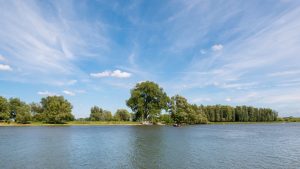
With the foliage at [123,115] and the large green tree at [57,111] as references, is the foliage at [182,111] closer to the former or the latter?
the large green tree at [57,111]

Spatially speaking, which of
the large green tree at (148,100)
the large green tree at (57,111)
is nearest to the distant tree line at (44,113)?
the large green tree at (57,111)

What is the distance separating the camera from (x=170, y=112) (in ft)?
474

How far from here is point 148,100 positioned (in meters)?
145

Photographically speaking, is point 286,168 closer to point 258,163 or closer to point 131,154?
point 258,163

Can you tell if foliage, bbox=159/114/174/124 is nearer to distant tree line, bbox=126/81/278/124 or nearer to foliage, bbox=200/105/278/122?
distant tree line, bbox=126/81/278/124

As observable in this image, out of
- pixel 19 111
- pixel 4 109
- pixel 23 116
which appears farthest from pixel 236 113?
pixel 4 109

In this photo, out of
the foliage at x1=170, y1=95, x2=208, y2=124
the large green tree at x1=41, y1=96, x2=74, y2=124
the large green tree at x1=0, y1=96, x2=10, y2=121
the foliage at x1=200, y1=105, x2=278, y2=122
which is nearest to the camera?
the large green tree at x1=0, y1=96, x2=10, y2=121

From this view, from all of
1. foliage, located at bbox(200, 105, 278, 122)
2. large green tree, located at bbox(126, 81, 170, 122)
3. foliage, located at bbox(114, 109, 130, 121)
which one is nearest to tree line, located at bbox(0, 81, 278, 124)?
large green tree, located at bbox(126, 81, 170, 122)

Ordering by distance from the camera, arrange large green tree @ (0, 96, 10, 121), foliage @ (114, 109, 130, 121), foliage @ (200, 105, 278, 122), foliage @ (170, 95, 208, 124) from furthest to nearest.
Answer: foliage @ (114, 109, 130, 121) → foliage @ (200, 105, 278, 122) → foliage @ (170, 95, 208, 124) → large green tree @ (0, 96, 10, 121)

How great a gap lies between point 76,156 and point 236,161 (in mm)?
19687

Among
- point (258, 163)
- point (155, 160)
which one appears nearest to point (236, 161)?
point (258, 163)

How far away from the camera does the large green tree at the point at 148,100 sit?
141 meters

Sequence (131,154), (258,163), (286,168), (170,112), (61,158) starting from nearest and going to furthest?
(286,168) → (258,163) → (61,158) → (131,154) → (170,112)

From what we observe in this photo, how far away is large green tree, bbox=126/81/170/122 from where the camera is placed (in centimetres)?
14088
